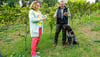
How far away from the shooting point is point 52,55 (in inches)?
122

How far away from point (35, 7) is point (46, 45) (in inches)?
75.2

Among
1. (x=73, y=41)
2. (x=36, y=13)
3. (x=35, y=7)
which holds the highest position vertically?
(x=35, y=7)

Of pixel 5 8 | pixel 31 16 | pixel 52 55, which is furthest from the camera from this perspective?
pixel 5 8

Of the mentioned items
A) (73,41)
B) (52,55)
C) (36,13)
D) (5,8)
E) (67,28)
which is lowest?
(52,55)

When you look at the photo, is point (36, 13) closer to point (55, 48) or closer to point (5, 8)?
point (55, 48)

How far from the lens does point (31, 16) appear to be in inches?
99.0

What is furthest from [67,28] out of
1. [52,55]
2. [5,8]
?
[5,8]

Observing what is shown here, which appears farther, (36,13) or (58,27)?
A: (58,27)

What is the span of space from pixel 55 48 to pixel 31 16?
1.80 meters

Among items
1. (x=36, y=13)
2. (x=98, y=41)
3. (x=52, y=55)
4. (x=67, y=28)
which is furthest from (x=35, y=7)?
(x=98, y=41)

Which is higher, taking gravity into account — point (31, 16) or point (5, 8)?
point (5, 8)

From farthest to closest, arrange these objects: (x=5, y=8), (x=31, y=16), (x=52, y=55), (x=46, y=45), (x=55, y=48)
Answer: (x=5, y=8) < (x=46, y=45) < (x=55, y=48) < (x=52, y=55) < (x=31, y=16)

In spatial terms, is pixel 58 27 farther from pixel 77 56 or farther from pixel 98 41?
pixel 98 41

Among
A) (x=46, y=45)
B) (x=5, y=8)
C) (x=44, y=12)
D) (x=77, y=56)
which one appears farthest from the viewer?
(x=44, y=12)
